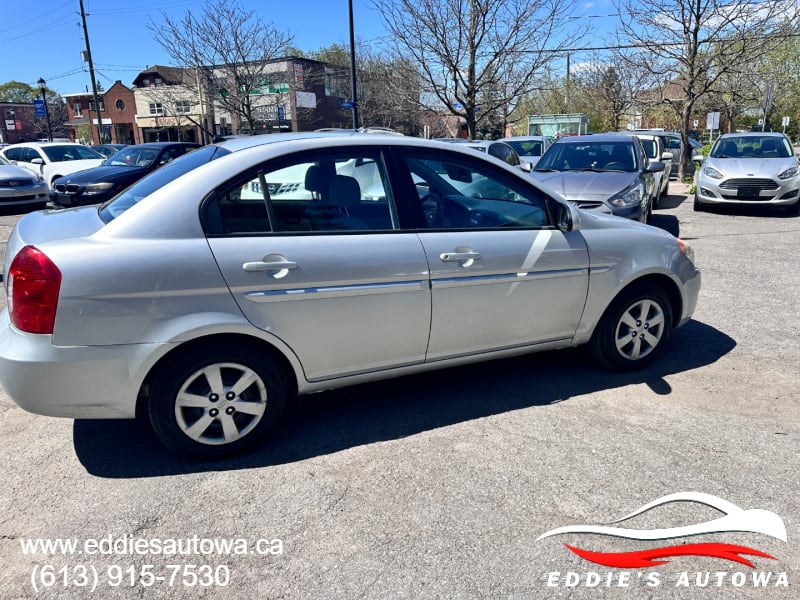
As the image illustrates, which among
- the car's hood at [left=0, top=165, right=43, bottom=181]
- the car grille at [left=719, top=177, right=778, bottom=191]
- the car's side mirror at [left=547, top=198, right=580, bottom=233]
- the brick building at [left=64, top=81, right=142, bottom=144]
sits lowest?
the car grille at [left=719, top=177, right=778, bottom=191]

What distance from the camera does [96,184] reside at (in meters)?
12.4

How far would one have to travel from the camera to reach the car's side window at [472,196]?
365 centimetres

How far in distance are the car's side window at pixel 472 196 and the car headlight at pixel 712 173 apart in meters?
10.0

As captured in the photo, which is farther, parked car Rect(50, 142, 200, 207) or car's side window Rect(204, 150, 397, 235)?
parked car Rect(50, 142, 200, 207)

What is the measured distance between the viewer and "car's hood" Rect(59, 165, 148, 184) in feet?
41.3

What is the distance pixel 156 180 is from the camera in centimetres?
344

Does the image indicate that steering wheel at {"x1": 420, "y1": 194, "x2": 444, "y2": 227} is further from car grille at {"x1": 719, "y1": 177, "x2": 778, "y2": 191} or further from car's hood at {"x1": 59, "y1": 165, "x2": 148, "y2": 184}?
car's hood at {"x1": 59, "y1": 165, "x2": 148, "y2": 184}

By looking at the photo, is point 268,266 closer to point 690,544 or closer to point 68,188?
point 690,544

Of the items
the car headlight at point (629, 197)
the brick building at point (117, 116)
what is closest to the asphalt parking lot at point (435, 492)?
the car headlight at point (629, 197)

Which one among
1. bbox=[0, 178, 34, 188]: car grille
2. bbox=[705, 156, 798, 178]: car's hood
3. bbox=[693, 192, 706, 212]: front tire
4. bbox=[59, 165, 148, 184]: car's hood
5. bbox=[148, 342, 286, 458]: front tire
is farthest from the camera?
bbox=[0, 178, 34, 188]: car grille

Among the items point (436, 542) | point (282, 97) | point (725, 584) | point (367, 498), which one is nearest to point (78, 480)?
point (367, 498)

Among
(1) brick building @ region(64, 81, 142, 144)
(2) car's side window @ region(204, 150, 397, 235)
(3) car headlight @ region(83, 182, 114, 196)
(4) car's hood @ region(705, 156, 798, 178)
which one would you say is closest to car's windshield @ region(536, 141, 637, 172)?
(4) car's hood @ region(705, 156, 798, 178)

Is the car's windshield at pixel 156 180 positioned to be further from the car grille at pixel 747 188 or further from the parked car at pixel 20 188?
the parked car at pixel 20 188

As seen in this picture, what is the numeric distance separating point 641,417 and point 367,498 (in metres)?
1.84
